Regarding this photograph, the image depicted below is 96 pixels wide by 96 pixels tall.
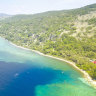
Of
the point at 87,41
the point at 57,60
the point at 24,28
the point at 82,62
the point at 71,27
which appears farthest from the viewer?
the point at 24,28

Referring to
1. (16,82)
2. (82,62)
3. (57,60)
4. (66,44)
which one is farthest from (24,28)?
(16,82)

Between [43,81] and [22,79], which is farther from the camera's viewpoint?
[43,81]

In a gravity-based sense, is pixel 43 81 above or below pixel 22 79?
below

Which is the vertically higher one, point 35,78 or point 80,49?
point 80,49

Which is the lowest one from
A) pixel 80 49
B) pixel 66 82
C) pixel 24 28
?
pixel 66 82

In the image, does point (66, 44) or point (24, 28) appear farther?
point (24, 28)

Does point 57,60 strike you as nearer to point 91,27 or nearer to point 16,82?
point 16,82

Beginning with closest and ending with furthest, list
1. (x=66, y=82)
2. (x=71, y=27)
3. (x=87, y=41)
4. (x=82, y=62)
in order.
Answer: (x=66, y=82)
(x=82, y=62)
(x=87, y=41)
(x=71, y=27)

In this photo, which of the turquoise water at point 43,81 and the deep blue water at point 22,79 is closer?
the deep blue water at point 22,79

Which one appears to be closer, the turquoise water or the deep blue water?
the deep blue water

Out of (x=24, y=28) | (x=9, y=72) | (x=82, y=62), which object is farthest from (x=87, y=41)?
(x=24, y=28)
